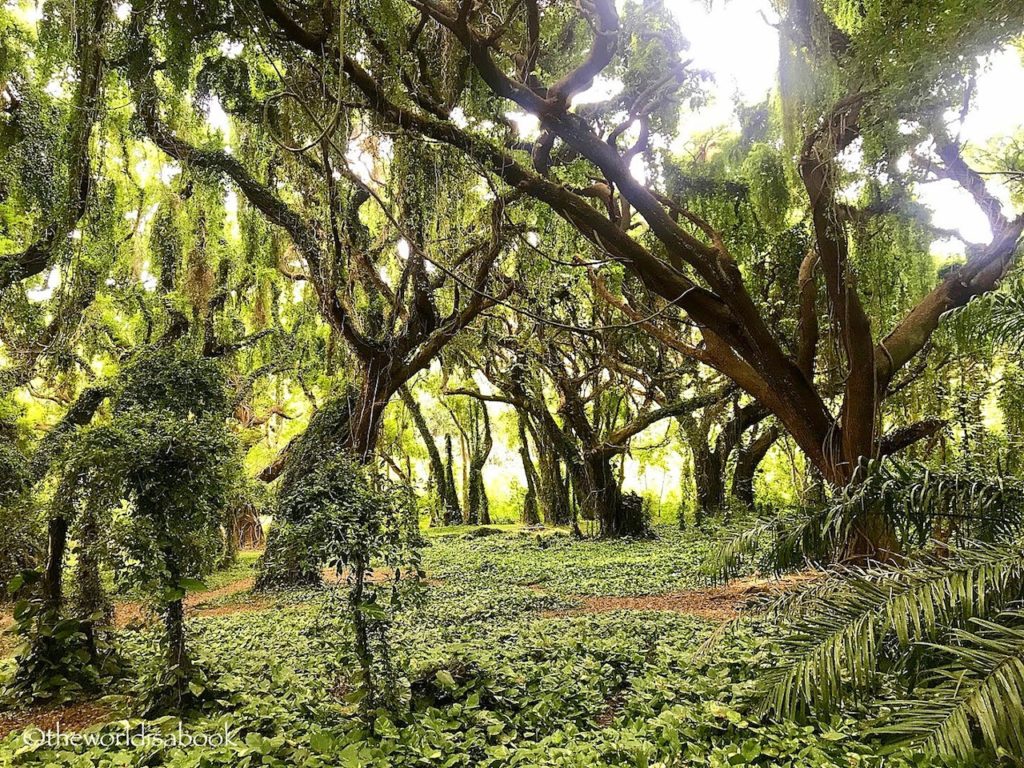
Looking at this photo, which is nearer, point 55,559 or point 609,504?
point 55,559

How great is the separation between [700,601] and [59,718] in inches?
213

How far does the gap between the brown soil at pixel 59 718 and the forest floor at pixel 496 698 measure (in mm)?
14

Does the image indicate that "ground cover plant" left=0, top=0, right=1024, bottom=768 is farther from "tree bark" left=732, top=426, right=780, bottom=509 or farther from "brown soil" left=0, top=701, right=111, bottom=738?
"tree bark" left=732, top=426, right=780, bottom=509

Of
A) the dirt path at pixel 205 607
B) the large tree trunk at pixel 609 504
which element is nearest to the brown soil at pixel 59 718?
the dirt path at pixel 205 607

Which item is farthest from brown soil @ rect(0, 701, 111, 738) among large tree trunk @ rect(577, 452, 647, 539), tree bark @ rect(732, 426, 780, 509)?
tree bark @ rect(732, 426, 780, 509)

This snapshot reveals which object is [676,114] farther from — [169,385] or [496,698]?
[496,698]

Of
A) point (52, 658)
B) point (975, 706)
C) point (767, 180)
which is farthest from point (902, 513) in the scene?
point (52, 658)

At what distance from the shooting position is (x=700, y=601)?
628 centimetres

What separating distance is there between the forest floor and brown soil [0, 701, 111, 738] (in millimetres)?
14

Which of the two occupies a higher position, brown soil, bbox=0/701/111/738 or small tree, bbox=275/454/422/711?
small tree, bbox=275/454/422/711

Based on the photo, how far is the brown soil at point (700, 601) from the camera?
5.71 meters

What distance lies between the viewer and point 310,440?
864 cm

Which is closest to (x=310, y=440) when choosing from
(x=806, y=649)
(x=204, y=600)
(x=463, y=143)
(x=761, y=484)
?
(x=204, y=600)

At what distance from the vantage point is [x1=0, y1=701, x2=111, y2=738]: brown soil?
3.27 meters
